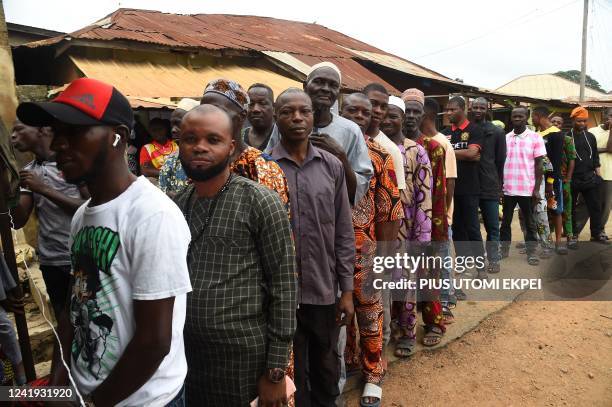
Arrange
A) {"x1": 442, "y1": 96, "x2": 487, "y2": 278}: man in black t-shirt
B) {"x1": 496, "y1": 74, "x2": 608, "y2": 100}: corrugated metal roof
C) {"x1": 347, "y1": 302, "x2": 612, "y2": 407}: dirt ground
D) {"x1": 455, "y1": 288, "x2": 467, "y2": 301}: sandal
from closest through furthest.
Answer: {"x1": 347, "y1": 302, "x2": 612, "y2": 407}: dirt ground
{"x1": 455, "y1": 288, "x2": 467, "y2": 301}: sandal
{"x1": 442, "y1": 96, "x2": 487, "y2": 278}: man in black t-shirt
{"x1": 496, "y1": 74, "x2": 608, "y2": 100}: corrugated metal roof

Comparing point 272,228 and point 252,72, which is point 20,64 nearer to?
point 252,72

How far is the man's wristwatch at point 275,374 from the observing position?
1745 mm

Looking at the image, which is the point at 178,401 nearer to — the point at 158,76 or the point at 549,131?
the point at 549,131

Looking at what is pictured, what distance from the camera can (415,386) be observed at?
3.40m

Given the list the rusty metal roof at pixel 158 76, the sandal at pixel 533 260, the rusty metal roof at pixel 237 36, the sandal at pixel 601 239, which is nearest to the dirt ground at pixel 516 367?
the sandal at pixel 533 260

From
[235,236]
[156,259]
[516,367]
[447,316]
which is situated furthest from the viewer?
[447,316]

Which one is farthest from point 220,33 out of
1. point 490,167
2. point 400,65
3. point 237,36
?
point 490,167

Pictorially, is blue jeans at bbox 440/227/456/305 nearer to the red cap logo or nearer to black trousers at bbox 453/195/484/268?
black trousers at bbox 453/195/484/268

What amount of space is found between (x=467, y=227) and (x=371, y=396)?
2.73 metres

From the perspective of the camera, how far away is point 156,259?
49.1 inches

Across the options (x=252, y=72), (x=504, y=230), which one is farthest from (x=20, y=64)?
(x=504, y=230)

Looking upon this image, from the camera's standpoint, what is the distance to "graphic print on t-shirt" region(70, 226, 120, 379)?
1307 millimetres

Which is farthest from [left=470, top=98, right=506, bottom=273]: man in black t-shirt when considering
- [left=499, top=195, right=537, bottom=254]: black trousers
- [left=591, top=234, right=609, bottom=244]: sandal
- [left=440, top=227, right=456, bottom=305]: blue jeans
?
[left=591, top=234, right=609, bottom=244]: sandal

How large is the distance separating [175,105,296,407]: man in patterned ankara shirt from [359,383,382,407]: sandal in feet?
4.67
